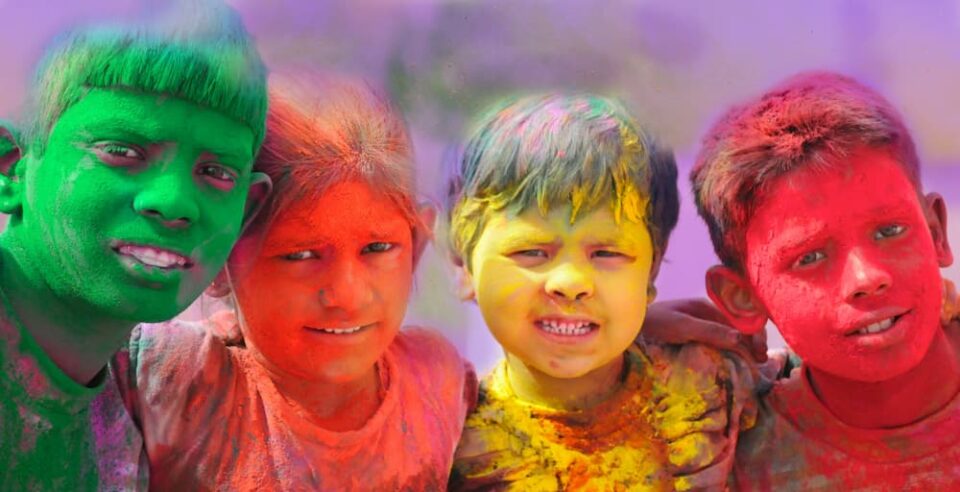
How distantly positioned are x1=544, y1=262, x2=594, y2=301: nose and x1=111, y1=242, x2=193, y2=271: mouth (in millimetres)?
437

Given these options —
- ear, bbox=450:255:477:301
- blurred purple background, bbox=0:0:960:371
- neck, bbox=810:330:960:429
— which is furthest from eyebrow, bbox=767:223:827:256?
ear, bbox=450:255:477:301

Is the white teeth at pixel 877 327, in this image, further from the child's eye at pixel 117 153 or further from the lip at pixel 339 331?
the child's eye at pixel 117 153

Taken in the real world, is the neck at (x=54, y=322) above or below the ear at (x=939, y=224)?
below

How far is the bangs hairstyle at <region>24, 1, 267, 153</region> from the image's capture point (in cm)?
110

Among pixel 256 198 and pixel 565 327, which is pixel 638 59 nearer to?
pixel 565 327

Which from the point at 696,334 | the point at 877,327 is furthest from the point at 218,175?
the point at 877,327

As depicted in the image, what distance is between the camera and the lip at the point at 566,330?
1.35 meters

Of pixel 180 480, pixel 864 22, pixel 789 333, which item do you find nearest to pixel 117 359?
pixel 180 480

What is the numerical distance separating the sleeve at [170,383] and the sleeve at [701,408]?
572 mm

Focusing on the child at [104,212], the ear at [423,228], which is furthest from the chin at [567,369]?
the child at [104,212]

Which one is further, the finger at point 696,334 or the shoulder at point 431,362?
the finger at point 696,334

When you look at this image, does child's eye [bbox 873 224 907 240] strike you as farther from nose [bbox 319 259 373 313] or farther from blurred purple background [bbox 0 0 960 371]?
nose [bbox 319 259 373 313]

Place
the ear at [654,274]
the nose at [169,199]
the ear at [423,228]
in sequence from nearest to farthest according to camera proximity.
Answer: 1. the nose at [169,199]
2. the ear at [423,228]
3. the ear at [654,274]

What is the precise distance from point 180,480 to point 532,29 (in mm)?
704
